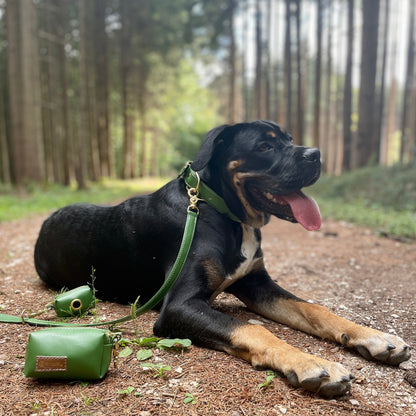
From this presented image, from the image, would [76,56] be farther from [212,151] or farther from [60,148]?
[212,151]

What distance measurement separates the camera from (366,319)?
3.36 meters

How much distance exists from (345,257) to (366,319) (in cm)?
266

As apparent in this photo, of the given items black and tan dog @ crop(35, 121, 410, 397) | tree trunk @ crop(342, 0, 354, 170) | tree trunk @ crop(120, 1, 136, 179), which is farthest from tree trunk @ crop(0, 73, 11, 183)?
black and tan dog @ crop(35, 121, 410, 397)

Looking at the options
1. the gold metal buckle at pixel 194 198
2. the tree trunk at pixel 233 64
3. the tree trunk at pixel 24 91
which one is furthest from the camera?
the tree trunk at pixel 233 64

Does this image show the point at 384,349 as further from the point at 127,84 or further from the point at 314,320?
the point at 127,84

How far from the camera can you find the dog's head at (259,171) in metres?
3.16

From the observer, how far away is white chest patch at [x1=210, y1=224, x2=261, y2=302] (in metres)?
3.16

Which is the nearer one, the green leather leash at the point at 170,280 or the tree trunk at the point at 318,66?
the green leather leash at the point at 170,280

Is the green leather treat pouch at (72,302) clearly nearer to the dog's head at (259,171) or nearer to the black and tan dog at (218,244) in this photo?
the black and tan dog at (218,244)

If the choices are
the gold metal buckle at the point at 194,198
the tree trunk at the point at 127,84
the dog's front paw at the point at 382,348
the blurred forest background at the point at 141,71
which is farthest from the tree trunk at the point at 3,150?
the dog's front paw at the point at 382,348

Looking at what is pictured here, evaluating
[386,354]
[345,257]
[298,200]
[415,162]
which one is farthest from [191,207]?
[415,162]

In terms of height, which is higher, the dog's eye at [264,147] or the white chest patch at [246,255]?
the dog's eye at [264,147]

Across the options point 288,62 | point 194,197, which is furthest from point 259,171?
point 288,62

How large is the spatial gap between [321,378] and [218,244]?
125 centimetres
